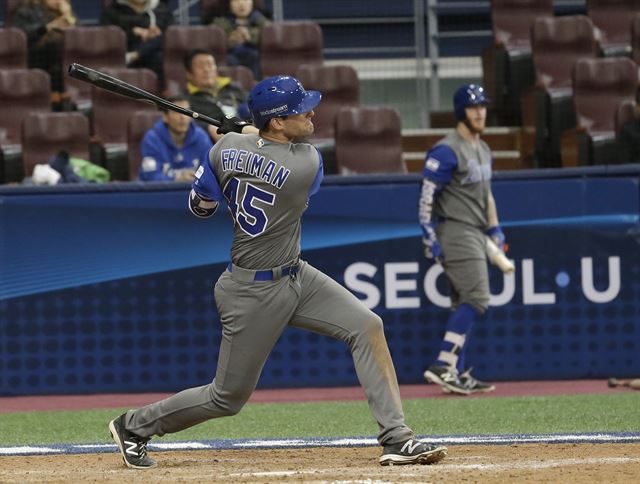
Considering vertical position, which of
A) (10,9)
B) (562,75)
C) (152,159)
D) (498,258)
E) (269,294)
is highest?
(10,9)

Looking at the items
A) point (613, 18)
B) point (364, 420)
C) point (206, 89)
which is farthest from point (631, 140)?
point (364, 420)

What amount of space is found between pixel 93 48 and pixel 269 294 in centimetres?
711

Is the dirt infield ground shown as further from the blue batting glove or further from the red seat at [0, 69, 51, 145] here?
the red seat at [0, 69, 51, 145]

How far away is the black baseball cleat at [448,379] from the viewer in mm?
8625

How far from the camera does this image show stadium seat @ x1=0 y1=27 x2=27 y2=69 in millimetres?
12117

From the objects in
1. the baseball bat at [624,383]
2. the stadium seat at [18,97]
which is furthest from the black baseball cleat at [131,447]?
the stadium seat at [18,97]

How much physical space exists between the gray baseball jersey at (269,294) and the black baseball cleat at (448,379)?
301 cm

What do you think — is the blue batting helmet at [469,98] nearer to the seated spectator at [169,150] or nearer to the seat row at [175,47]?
the seated spectator at [169,150]

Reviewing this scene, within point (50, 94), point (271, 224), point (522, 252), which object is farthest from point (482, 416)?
point (50, 94)

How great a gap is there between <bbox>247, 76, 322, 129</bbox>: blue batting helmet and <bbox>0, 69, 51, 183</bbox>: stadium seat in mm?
6392

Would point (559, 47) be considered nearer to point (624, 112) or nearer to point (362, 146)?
point (624, 112)

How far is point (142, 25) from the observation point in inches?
497

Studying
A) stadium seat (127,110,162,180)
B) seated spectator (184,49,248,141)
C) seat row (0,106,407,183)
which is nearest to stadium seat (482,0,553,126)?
seat row (0,106,407,183)

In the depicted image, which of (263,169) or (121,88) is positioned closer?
(263,169)
